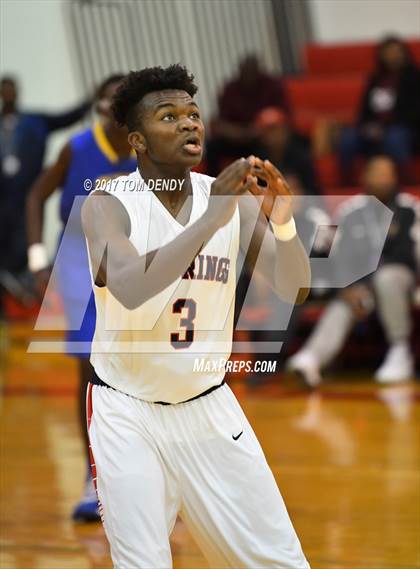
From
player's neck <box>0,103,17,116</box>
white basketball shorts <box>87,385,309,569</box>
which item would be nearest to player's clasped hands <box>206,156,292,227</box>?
white basketball shorts <box>87,385,309,569</box>

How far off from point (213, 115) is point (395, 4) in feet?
7.93

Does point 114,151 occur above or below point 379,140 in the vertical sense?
above

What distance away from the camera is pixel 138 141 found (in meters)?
3.44

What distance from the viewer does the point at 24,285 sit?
12.3 meters

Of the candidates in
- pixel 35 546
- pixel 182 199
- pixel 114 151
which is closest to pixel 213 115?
pixel 114 151

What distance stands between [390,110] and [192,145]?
303 inches

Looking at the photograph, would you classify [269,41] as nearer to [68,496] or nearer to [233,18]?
[233,18]

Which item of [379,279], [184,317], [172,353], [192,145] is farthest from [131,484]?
[379,279]

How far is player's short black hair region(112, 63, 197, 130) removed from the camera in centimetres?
342

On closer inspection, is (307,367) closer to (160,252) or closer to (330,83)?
(330,83)

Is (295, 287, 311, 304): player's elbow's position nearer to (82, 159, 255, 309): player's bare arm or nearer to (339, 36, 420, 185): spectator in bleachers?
(82, 159, 255, 309): player's bare arm

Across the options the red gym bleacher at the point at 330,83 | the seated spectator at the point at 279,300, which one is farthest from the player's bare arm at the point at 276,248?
the red gym bleacher at the point at 330,83

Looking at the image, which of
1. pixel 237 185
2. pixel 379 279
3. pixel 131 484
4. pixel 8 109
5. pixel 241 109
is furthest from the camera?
pixel 8 109

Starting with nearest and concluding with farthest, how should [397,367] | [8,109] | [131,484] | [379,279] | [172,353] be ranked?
[131,484]
[172,353]
[397,367]
[379,279]
[8,109]
